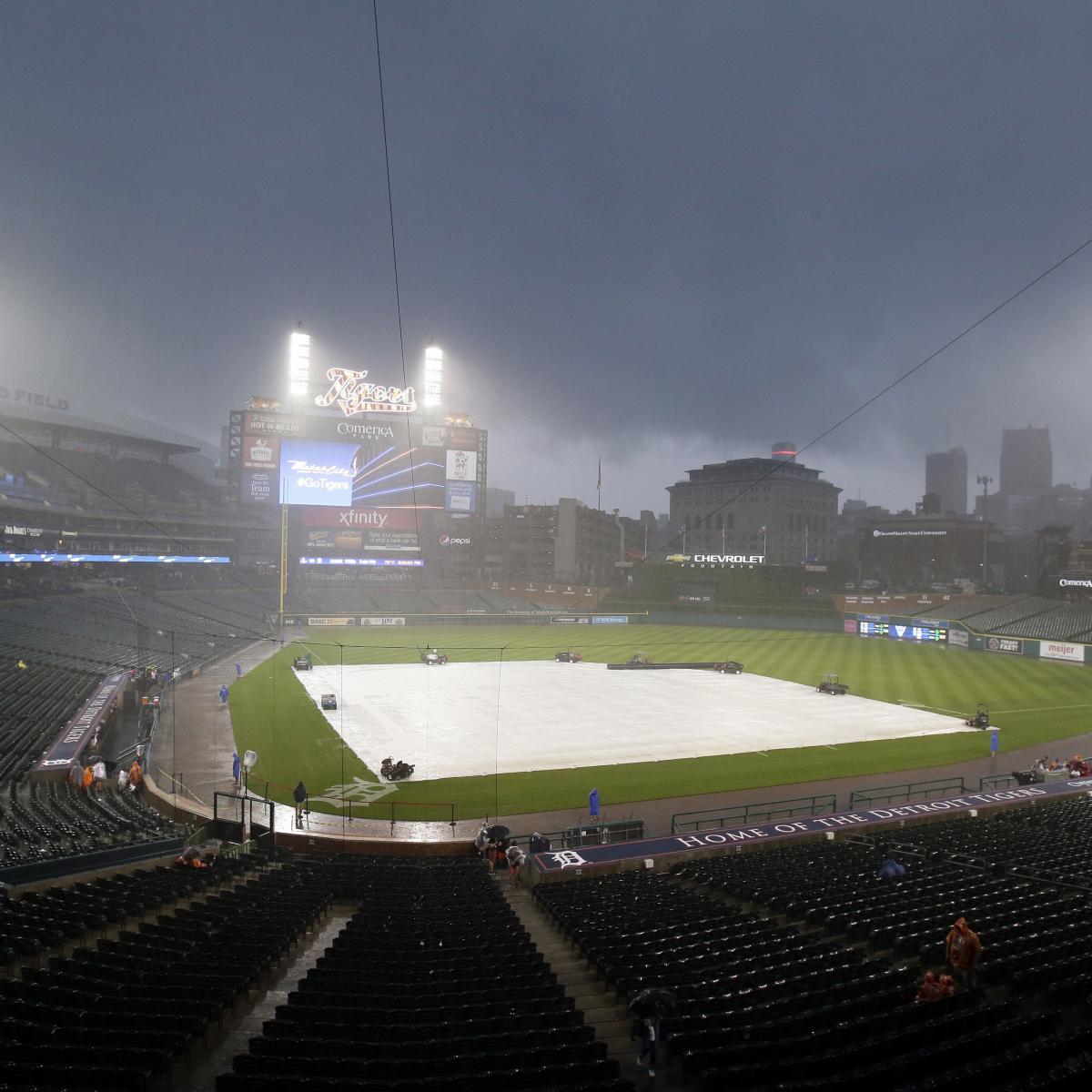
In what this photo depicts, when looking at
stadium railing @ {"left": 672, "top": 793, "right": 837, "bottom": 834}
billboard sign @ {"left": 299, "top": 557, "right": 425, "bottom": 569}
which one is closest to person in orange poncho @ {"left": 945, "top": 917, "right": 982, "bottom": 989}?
stadium railing @ {"left": 672, "top": 793, "right": 837, "bottom": 834}

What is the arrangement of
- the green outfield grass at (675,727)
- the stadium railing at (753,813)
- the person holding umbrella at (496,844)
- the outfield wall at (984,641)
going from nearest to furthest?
1. the person holding umbrella at (496,844)
2. the stadium railing at (753,813)
3. the green outfield grass at (675,727)
4. the outfield wall at (984,641)

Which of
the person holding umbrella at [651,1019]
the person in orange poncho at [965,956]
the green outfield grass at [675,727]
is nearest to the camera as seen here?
the person holding umbrella at [651,1019]

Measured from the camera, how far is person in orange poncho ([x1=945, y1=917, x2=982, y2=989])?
7.81 metres

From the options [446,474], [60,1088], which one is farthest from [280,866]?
[446,474]

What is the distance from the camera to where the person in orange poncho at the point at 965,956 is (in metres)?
7.81

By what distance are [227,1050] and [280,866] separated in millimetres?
8569

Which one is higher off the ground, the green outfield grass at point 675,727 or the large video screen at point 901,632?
the large video screen at point 901,632

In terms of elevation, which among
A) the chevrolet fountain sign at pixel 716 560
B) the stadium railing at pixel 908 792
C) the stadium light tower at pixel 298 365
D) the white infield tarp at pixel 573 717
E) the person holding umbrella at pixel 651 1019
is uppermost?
the stadium light tower at pixel 298 365

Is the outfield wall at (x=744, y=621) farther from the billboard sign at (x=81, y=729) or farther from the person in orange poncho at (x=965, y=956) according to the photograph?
the person in orange poncho at (x=965, y=956)

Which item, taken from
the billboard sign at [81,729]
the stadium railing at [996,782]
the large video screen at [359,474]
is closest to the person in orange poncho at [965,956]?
the stadium railing at [996,782]

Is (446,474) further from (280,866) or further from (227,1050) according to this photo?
(227,1050)

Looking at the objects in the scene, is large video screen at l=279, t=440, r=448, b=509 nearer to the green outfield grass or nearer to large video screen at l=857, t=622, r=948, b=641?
the green outfield grass

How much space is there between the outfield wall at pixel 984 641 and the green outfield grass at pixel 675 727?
224 centimetres

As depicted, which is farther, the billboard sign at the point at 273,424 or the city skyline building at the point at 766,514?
the city skyline building at the point at 766,514
